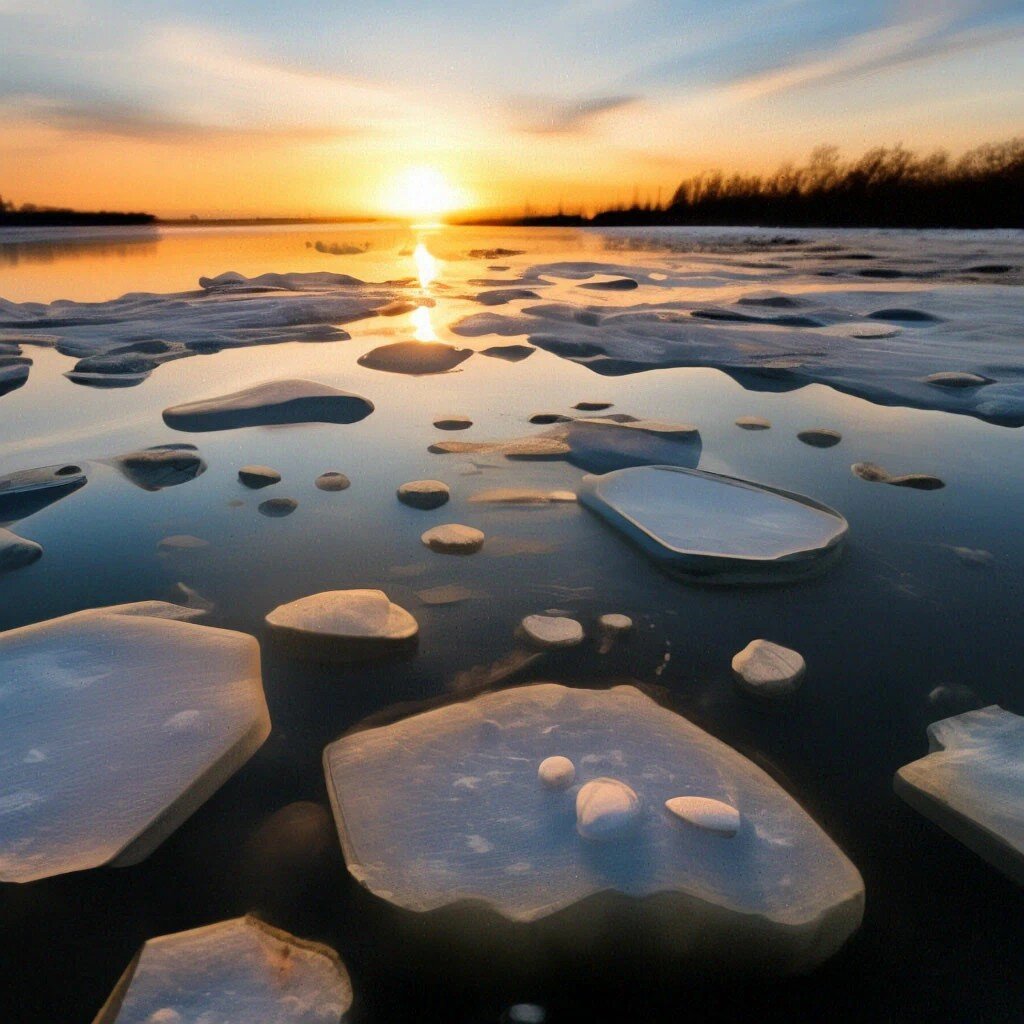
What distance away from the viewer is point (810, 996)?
0.81 metres

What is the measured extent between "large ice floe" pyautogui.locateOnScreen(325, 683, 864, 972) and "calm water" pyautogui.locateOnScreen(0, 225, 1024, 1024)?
0.05m

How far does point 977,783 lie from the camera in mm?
1057

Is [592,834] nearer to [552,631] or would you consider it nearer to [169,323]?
[552,631]

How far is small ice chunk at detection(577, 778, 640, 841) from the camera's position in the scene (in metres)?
0.93

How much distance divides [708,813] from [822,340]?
4964 millimetres

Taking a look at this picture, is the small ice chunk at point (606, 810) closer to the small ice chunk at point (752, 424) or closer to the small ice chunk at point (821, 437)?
the small ice chunk at point (821, 437)

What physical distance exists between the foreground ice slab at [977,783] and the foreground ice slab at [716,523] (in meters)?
0.60

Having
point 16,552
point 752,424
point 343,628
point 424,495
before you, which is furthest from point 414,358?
point 343,628

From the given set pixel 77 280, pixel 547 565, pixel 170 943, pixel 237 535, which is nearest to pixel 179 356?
pixel 237 535

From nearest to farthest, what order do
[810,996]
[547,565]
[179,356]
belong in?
1. [810,996]
2. [547,565]
3. [179,356]

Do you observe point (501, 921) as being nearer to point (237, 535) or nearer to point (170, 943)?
point (170, 943)

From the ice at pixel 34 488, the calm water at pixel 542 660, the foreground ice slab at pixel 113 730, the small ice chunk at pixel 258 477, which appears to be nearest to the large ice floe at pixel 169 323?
the calm water at pixel 542 660

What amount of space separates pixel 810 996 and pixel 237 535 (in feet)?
5.66

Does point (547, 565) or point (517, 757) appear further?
point (547, 565)
